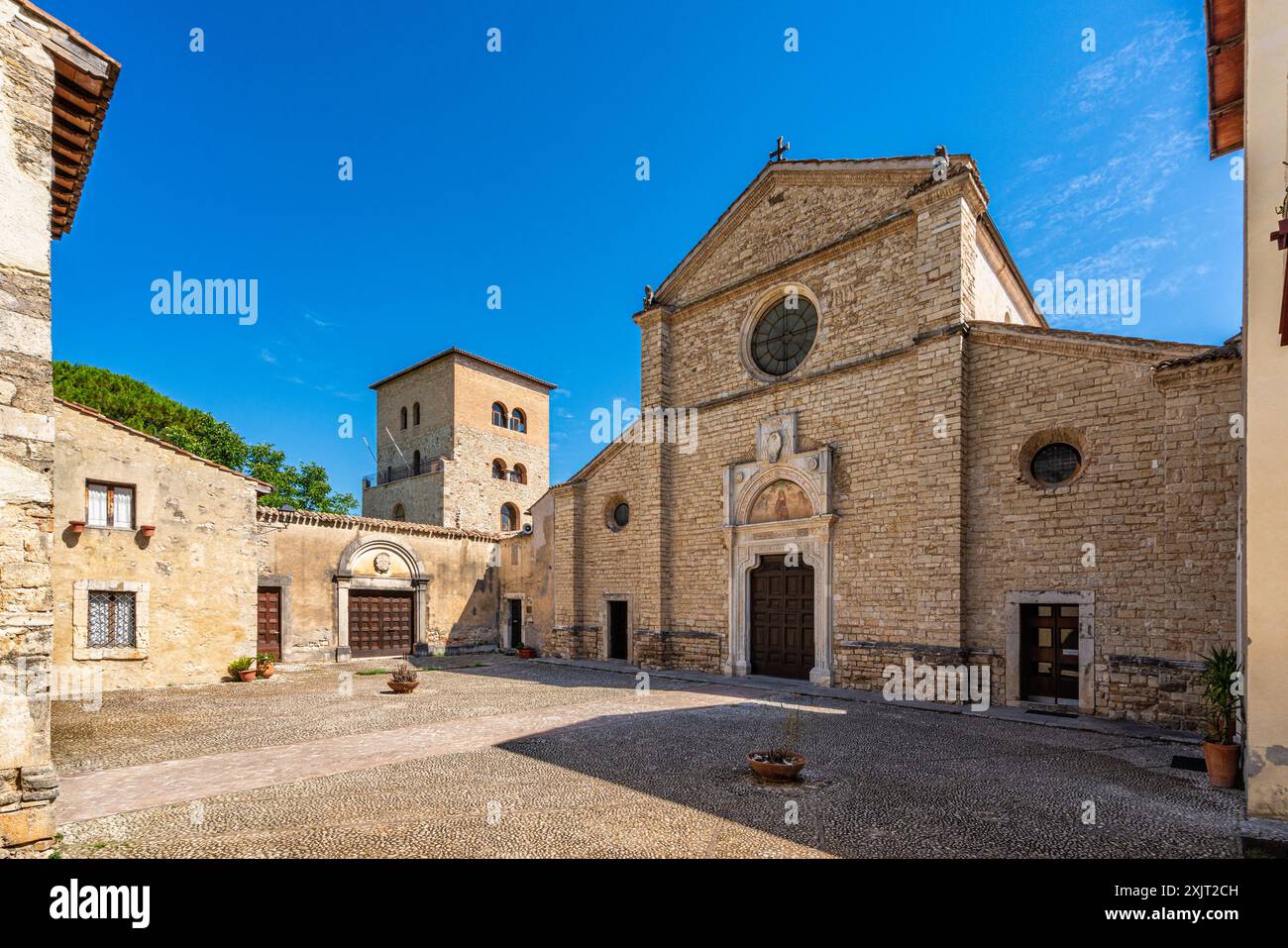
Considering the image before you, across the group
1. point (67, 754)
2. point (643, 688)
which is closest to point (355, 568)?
point (643, 688)

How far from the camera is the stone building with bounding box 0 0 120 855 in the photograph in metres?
4.79

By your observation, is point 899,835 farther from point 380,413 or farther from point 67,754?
point 380,413

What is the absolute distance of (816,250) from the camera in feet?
49.6

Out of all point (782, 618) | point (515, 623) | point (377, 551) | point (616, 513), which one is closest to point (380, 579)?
point (377, 551)

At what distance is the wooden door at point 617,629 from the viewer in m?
19.0

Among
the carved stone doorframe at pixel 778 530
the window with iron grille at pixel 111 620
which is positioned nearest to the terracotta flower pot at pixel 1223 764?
the carved stone doorframe at pixel 778 530

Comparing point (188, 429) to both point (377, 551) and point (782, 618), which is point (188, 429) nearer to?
point (377, 551)

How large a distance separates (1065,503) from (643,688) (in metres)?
8.89

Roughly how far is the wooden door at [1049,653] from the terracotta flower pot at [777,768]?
7.00 meters

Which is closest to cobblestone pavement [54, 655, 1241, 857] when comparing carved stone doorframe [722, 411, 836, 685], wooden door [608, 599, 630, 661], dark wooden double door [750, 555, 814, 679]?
carved stone doorframe [722, 411, 836, 685]

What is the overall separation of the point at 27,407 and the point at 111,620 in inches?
466

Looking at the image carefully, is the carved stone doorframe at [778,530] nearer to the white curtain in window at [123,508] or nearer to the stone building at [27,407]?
the stone building at [27,407]

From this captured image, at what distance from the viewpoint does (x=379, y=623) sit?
68.6 feet

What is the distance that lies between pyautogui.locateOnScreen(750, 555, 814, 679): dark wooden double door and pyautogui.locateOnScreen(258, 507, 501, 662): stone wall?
11887mm
